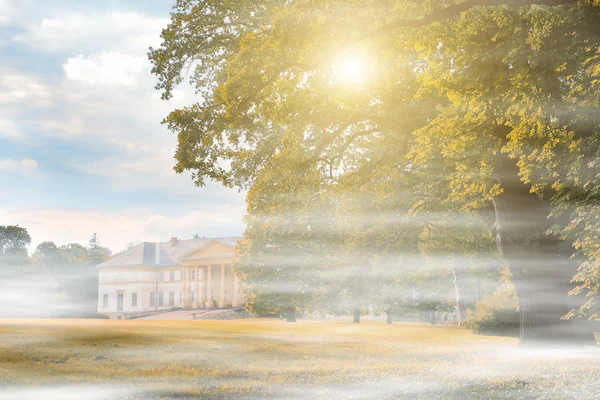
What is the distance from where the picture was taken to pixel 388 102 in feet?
62.5

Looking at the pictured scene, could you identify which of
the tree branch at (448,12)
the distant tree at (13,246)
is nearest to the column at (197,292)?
the distant tree at (13,246)

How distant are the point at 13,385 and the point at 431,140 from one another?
12.5m

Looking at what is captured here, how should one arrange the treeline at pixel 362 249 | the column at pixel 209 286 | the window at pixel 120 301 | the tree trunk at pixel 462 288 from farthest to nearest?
the window at pixel 120 301
the column at pixel 209 286
the tree trunk at pixel 462 288
the treeline at pixel 362 249

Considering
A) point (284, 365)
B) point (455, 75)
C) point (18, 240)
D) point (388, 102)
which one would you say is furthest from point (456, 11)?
point (18, 240)

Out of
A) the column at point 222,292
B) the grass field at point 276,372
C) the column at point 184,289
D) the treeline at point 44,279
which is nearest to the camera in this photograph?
the grass field at point 276,372

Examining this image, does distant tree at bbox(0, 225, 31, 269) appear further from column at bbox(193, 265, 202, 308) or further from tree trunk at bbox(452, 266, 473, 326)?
tree trunk at bbox(452, 266, 473, 326)

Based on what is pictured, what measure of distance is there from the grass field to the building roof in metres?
72.7

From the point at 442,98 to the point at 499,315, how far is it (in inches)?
706

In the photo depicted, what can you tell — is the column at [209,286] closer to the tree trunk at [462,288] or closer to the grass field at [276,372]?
the tree trunk at [462,288]

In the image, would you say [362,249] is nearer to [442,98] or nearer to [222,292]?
[442,98]

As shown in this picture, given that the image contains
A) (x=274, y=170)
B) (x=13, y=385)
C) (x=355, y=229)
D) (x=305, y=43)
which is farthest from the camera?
(x=355, y=229)

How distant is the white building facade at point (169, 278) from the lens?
8919cm

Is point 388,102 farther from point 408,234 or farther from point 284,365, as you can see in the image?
point 408,234

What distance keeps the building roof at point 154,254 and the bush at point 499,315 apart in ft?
206
